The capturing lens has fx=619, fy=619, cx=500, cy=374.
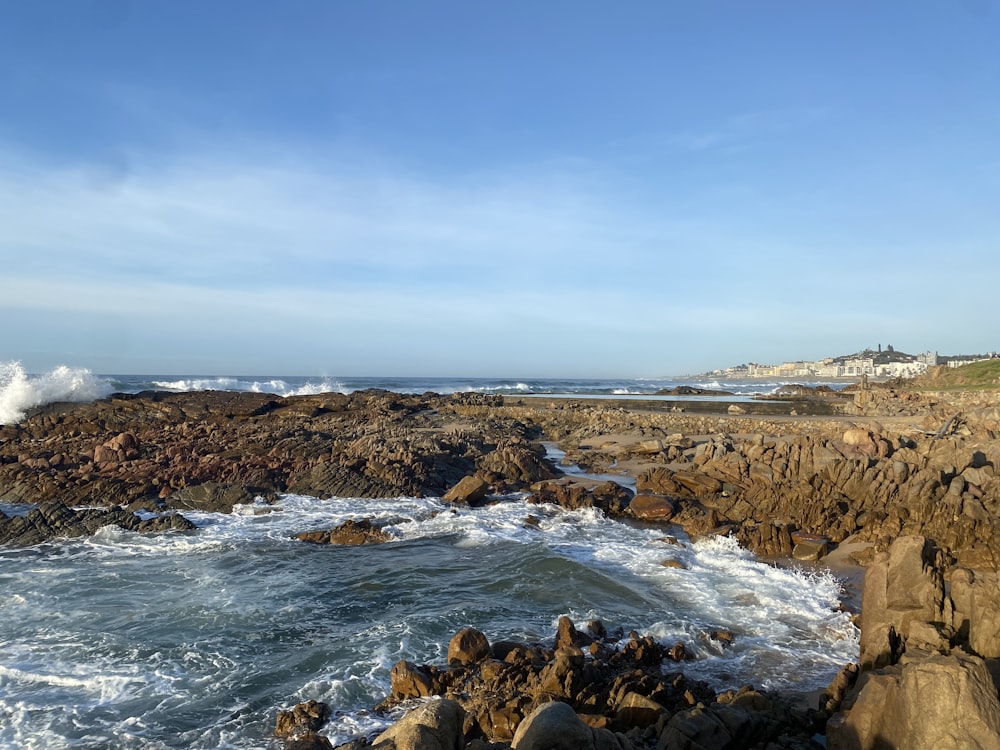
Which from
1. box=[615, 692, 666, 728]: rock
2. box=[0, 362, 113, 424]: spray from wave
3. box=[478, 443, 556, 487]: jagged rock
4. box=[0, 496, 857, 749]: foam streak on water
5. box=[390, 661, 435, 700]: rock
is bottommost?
box=[0, 496, 857, 749]: foam streak on water

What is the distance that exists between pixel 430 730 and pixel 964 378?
2432 inches

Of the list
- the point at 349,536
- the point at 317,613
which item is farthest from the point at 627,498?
the point at 317,613

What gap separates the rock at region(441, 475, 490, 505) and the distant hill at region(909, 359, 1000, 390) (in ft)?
136

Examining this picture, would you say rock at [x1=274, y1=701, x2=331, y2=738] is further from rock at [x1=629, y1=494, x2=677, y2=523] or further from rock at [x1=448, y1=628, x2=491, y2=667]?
rock at [x1=629, y1=494, x2=677, y2=523]

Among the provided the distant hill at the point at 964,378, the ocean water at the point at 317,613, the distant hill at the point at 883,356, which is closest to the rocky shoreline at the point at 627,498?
the ocean water at the point at 317,613

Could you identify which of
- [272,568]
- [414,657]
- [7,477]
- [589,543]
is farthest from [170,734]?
[7,477]

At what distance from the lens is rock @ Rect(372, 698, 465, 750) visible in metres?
4.49

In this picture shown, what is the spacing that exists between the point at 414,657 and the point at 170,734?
301 cm

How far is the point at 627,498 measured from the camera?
17.8m

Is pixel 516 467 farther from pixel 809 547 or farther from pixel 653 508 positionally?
pixel 809 547

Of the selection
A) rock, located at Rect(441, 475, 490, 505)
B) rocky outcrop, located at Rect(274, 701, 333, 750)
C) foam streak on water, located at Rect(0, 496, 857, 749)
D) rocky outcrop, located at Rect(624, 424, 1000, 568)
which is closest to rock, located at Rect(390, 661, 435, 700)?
foam streak on water, located at Rect(0, 496, 857, 749)

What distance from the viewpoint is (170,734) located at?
7.02m

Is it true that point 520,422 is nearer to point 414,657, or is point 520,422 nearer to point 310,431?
point 310,431

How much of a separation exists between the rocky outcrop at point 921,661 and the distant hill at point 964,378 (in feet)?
145
